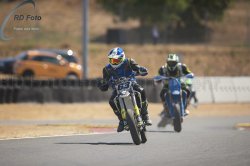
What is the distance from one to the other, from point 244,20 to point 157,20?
5.37 meters

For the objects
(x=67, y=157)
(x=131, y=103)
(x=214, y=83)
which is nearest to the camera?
(x=67, y=157)

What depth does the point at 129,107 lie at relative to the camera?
13773mm

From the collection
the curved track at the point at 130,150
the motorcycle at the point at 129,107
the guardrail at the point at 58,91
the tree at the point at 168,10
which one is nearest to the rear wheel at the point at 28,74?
the tree at the point at 168,10

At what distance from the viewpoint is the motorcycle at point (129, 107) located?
44.6 ft

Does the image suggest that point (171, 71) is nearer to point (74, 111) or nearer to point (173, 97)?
point (173, 97)

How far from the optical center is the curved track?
11273 mm

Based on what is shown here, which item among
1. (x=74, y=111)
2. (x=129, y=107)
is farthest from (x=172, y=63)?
(x=74, y=111)

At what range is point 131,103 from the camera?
545 inches

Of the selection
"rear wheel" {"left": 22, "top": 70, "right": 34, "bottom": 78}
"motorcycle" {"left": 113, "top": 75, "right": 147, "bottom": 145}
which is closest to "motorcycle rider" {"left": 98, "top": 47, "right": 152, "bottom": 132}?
"motorcycle" {"left": 113, "top": 75, "right": 147, "bottom": 145}

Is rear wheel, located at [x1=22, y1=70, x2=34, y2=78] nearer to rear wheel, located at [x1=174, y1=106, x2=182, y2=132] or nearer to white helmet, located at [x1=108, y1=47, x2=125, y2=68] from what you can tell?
rear wheel, located at [x1=174, y1=106, x2=182, y2=132]

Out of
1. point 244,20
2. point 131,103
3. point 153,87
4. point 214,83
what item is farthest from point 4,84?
point 244,20

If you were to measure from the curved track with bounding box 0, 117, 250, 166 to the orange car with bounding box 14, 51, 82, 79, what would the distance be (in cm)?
2255

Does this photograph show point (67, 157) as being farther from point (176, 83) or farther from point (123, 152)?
point (176, 83)

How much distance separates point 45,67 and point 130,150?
87.3 ft
